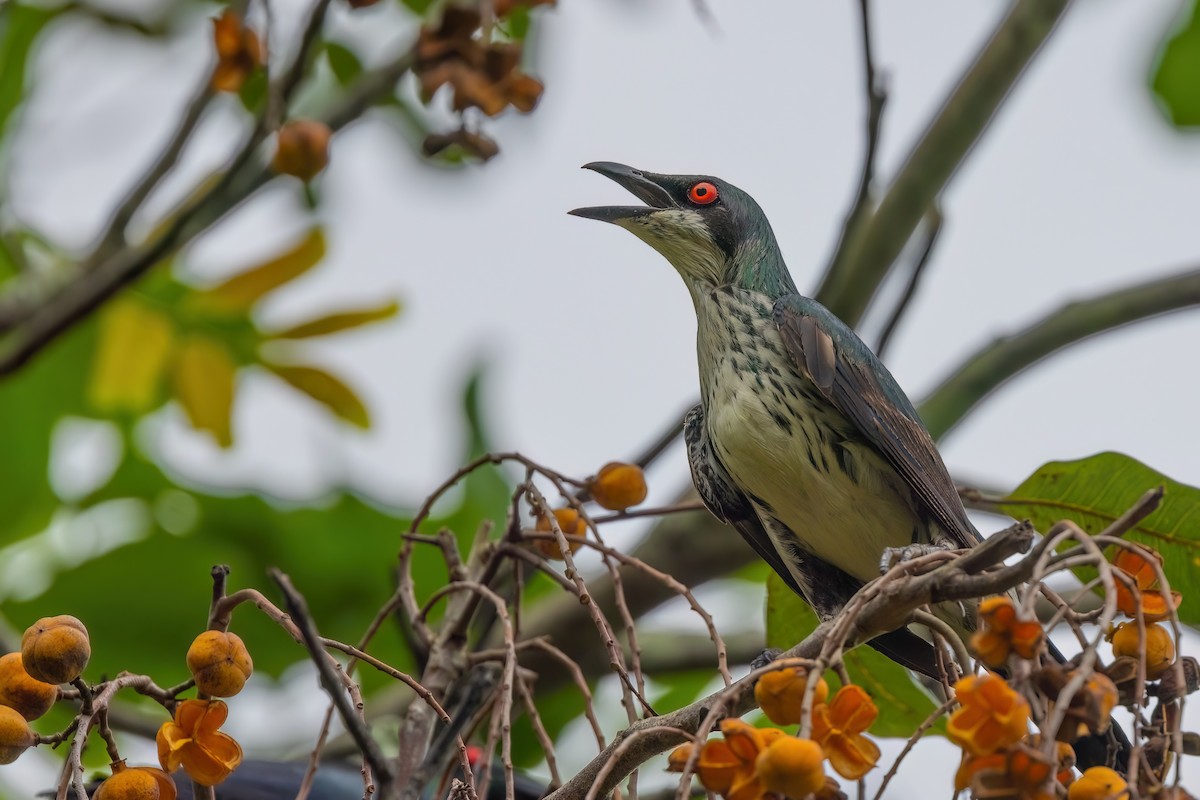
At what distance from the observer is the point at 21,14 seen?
464 cm

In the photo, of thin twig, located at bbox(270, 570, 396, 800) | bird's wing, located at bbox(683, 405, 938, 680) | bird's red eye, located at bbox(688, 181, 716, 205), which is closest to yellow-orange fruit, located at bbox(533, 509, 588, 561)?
bird's wing, located at bbox(683, 405, 938, 680)

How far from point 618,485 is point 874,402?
0.73 metres

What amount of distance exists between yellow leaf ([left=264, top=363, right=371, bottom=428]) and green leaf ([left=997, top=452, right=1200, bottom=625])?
205 cm

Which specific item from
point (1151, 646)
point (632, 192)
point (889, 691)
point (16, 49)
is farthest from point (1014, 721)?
point (16, 49)

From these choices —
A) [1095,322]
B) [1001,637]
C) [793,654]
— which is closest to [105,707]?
[793,654]

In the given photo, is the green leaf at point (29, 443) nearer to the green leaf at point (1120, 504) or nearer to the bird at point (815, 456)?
the bird at point (815, 456)

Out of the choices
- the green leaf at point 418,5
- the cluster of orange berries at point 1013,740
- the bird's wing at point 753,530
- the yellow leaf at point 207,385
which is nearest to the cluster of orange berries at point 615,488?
the bird's wing at point 753,530

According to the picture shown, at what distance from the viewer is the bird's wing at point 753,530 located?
10.6 feet

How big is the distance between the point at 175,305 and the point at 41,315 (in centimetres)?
140

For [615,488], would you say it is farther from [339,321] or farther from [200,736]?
[339,321]

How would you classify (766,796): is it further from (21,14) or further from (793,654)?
(21,14)

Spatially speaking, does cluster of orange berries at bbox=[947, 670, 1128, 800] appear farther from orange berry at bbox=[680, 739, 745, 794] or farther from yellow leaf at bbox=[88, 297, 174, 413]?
yellow leaf at bbox=[88, 297, 174, 413]

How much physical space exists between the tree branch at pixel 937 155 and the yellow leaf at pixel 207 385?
6.15ft

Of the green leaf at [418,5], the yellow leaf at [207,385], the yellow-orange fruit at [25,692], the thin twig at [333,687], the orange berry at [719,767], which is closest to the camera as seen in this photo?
the thin twig at [333,687]
